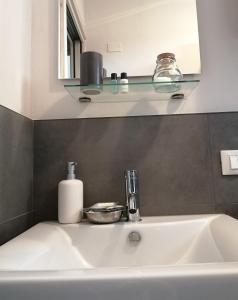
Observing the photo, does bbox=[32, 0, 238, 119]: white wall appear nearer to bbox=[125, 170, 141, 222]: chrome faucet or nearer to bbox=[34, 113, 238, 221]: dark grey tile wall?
bbox=[34, 113, 238, 221]: dark grey tile wall

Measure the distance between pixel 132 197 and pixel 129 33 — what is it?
0.61 metres

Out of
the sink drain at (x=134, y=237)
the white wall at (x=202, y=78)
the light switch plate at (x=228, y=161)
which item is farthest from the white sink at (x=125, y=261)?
the white wall at (x=202, y=78)

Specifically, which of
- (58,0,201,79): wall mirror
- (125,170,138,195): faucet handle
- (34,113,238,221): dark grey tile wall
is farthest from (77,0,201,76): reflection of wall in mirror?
(125,170,138,195): faucet handle

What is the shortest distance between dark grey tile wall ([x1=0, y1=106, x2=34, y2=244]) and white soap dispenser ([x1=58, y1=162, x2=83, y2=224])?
0.12 m

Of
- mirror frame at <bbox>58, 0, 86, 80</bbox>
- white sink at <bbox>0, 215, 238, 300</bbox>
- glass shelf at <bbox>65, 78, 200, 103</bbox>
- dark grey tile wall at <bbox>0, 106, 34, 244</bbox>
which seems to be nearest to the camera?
white sink at <bbox>0, 215, 238, 300</bbox>

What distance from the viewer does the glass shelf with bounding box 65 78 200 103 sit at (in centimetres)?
82

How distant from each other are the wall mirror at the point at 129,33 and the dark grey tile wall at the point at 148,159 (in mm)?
197

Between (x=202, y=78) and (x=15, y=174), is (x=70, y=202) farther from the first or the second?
(x=202, y=78)

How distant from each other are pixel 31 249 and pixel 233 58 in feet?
2.96

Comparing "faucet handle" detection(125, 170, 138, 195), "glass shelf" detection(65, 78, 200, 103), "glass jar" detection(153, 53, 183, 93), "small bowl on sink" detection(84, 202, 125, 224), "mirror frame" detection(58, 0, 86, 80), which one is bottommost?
"small bowl on sink" detection(84, 202, 125, 224)

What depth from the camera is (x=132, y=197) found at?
2.49 feet

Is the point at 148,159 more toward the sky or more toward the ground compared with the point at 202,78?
more toward the ground

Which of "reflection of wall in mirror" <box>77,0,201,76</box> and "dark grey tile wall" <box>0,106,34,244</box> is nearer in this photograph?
"dark grey tile wall" <box>0,106,34,244</box>

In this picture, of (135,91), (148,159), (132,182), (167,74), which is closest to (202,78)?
(167,74)
